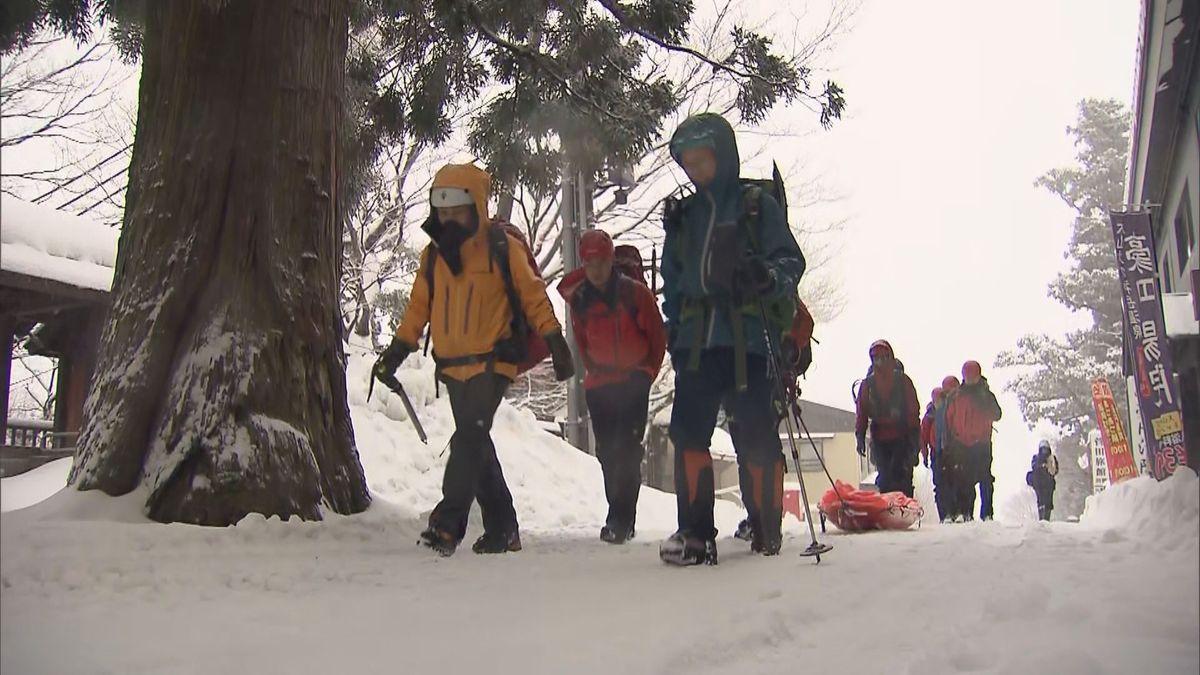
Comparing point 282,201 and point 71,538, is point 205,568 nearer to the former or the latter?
point 71,538

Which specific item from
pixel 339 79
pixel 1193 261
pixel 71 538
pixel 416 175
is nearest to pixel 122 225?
pixel 416 175

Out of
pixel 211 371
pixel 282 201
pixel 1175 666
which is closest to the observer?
pixel 1175 666

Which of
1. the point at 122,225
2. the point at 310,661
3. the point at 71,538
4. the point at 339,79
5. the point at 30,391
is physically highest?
the point at 339,79

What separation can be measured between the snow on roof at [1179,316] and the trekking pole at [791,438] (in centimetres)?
86

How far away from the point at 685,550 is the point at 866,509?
2.11 feet

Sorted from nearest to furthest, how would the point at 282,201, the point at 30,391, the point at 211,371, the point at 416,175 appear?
1. the point at 30,391
2. the point at 416,175
3. the point at 211,371
4. the point at 282,201

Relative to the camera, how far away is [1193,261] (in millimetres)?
701

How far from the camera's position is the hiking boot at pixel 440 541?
193 centimetres

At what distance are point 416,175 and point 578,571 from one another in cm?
87

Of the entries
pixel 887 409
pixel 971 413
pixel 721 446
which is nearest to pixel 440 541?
pixel 721 446

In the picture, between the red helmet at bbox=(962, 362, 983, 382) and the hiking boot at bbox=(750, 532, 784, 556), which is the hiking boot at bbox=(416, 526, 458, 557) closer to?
the hiking boot at bbox=(750, 532, 784, 556)

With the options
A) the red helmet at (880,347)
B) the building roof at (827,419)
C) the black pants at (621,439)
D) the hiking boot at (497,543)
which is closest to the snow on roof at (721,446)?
the black pants at (621,439)

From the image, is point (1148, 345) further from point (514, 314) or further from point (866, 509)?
point (866, 509)

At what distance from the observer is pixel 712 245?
1.55 m
